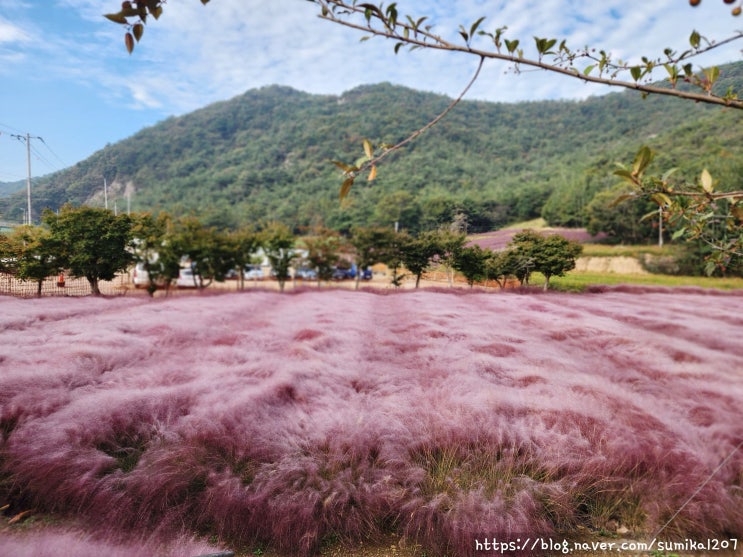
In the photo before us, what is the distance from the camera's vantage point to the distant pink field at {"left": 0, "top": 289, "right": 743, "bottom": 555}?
1469 mm

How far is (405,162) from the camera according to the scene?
28.5ft

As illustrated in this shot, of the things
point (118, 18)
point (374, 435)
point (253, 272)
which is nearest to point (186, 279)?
point (253, 272)

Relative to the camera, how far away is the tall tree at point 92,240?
3.75 meters

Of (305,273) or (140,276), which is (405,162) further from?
(140,276)

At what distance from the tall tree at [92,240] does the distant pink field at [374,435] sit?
3.40 ft

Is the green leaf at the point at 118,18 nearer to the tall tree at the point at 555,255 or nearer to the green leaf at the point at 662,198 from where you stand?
the green leaf at the point at 662,198

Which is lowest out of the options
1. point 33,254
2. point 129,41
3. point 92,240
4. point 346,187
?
point 33,254

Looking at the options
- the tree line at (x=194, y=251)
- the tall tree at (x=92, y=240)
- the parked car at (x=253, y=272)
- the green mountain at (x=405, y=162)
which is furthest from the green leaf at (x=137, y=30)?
the parked car at (x=253, y=272)

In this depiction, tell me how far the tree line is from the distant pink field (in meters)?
0.71

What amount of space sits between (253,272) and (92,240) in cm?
335

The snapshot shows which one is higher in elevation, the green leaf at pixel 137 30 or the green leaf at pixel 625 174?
the green leaf at pixel 137 30

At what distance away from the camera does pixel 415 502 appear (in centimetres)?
150

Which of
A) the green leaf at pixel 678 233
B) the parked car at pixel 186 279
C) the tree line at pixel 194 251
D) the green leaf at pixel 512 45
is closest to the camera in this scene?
the green leaf at pixel 512 45

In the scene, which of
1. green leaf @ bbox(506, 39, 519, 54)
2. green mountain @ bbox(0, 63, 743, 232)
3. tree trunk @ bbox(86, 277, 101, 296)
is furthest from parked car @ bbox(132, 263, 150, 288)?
green leaf @ bbox(506, 39, 519, 54)
